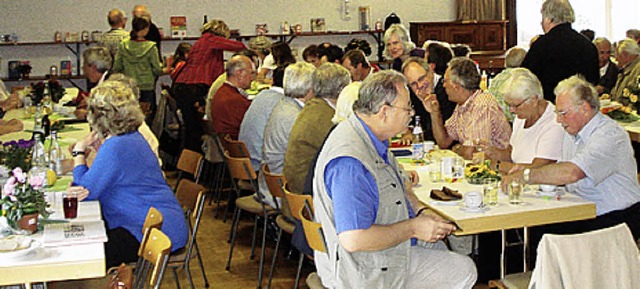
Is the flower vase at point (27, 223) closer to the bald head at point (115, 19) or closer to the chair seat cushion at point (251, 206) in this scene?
the chair seat cushion at point (251, 206)

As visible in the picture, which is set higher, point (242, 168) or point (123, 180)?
point (123, 180)

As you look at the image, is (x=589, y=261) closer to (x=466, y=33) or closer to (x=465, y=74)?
(x=465, y=74)

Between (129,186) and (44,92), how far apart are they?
183 inches

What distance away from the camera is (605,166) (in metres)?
3.96

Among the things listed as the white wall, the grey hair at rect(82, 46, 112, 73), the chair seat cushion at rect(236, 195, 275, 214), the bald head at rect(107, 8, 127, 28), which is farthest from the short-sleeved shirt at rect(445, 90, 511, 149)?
the white wall

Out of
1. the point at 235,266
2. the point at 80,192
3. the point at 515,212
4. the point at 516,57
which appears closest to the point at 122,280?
the point at 80,192

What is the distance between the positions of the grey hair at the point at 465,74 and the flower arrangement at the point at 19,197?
9.73ft

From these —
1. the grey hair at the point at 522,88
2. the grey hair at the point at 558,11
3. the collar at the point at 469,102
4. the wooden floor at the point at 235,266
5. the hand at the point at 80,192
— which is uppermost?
the grey hair at the point at 558,11

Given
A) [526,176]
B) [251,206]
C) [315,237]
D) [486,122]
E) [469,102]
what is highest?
[469,102]

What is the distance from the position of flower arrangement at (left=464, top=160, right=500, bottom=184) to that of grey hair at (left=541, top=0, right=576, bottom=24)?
2.57 meters

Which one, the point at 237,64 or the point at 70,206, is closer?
the point at 70,206

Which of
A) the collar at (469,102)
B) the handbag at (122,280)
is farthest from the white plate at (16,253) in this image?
the collar at (469,102)

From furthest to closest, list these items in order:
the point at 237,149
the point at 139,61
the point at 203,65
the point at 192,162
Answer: the point at 139,61, the point at 203,65, the point at 237,149, the point at 192,162

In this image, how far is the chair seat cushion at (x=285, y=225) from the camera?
15.7ft
